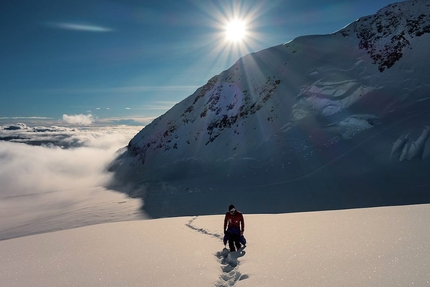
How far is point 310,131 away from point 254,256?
2390 centimetres

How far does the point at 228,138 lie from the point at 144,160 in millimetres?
16983

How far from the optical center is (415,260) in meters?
3.76

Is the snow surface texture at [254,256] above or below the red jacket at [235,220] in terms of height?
below

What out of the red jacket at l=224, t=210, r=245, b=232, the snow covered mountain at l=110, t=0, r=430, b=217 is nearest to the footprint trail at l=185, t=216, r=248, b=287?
the red jacket at l=224, t=210, r=245, b=232

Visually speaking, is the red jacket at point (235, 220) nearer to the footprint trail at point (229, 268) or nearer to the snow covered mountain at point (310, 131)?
the footprint trail at point (229, 268)

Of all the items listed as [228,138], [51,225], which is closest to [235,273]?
[51,225]

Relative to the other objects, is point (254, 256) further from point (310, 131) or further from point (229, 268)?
point (310, 131)

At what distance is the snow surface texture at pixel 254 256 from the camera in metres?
3.85

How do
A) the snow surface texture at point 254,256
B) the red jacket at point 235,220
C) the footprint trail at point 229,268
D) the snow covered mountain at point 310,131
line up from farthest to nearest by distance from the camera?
the snow covered mountain at point 310,131, the red jacket at point 235,220, the footprint trail at point 229,268, the snow surface texture at point 254,256

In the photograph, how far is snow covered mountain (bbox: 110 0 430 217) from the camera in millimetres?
18812

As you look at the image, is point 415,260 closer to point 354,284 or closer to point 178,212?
point 354,284

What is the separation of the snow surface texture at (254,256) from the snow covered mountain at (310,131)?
9861 mm

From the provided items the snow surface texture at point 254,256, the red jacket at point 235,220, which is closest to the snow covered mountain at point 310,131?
the red jacket at point 235,220

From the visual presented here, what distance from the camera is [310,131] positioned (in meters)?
27.3
